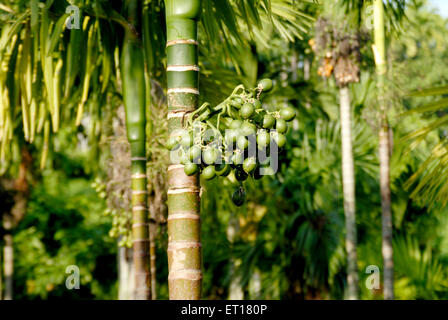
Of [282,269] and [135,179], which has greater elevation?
[135,179]

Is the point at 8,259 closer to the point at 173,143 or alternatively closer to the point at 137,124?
the point at 137,124

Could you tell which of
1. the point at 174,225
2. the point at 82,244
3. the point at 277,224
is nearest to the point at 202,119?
the point at 174,225

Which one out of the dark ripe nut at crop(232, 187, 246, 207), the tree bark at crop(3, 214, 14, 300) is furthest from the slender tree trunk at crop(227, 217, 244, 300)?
the dark ripe nut at crop(232, 187, 246, 207)

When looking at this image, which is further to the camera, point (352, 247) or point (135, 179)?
point (352, 247)

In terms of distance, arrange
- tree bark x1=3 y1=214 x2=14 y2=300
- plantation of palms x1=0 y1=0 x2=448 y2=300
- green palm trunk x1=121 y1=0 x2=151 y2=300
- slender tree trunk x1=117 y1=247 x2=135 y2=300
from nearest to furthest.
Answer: plantation of palms x1=0 y1=0 x2=448 y2=300 → green palm trunk x1=121 y1=0 x2=151 y2=300 → slender tree trunk x1=117 y1=247 x2=135 y2=300 → tree bark x1=3 y1=214 x2=14 y2=300

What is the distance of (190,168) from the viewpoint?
222 centimetres

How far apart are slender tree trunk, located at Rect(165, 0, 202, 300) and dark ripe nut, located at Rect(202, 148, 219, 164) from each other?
152mm

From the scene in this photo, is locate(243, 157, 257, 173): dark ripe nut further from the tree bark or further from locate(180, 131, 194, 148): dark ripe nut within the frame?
the tree bark

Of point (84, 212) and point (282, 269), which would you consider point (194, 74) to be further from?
point (84, 212)

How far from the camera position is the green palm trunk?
13.1 ft

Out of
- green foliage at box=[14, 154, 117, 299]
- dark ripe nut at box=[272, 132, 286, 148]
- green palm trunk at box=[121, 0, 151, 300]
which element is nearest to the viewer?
dark ripe nut at box=[272, 132, 286, 148]

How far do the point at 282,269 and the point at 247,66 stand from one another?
414 cm

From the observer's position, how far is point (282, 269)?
10.5 m
